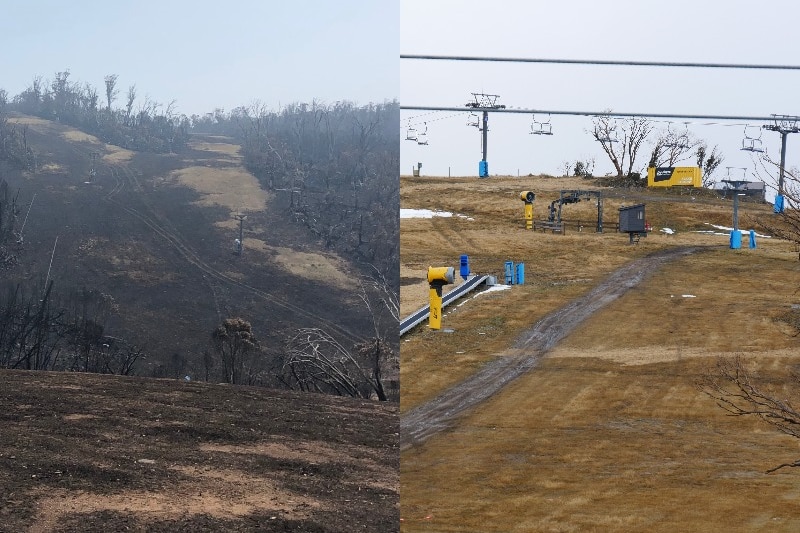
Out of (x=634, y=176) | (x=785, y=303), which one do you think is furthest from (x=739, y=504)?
(x=634, y=176)

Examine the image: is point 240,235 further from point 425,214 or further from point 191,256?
point 425,214

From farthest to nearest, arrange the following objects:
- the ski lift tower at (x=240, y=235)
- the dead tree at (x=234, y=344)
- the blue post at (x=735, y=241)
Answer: the blue post at (x=735, y=241)
the ski lift tower at (x=240, y=235)
the dead tree at (x=234, y=344)

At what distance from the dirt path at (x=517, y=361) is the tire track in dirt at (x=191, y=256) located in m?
3.15

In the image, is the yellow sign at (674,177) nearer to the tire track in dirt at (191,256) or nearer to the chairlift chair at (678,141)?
the chairlift chair at (678,141)

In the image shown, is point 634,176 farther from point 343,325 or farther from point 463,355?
point 343,325

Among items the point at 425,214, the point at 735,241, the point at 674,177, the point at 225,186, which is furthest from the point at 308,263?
the point at 674,177

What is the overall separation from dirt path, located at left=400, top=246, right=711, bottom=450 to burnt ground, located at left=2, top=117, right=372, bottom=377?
12.2 ft

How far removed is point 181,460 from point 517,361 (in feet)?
63.0

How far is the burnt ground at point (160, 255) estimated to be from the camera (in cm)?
1864

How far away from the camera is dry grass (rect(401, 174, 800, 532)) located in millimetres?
17578

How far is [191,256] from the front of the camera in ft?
65.5

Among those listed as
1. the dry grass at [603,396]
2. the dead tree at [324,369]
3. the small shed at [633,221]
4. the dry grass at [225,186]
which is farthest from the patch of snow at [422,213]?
the dead tree at [324,369]

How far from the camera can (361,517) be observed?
399 inches

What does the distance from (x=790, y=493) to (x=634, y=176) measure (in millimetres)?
45059
